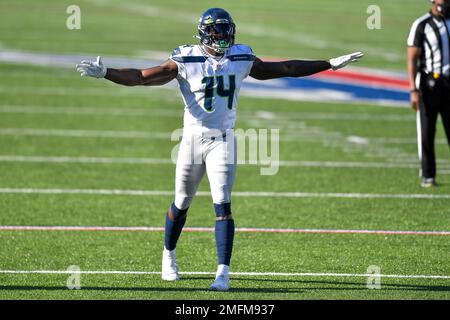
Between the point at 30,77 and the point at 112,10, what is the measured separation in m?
16.2

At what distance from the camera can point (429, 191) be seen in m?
11.9

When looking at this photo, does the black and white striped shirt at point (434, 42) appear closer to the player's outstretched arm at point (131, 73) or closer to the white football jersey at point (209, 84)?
the white football jersey at point (209, 84)

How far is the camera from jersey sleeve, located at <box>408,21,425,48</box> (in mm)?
11961

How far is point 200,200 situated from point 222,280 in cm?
399

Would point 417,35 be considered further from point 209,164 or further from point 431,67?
point 209,164

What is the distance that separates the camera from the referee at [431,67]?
12.0 m

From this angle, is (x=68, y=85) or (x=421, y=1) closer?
(x=68, y=85)

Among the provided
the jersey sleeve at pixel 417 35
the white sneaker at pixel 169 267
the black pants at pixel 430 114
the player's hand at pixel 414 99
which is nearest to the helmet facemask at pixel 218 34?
the white sneaker at pixel 169 267

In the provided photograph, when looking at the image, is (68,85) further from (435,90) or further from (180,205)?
(180,205)

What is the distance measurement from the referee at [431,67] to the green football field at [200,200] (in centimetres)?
73

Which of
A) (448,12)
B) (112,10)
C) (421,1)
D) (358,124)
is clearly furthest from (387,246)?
(421,1)

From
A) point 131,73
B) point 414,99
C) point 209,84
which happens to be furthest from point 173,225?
point 414,99

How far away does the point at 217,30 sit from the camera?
7938 millimetres

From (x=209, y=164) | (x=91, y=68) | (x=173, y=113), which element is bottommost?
(x=209, y=164)
